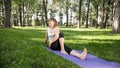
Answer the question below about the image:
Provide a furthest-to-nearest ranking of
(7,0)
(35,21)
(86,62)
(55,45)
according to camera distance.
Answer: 1. (35,21)
2. (7,0)
3. (55,45)
4. (86,62)

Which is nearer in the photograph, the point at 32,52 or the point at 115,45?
the point at 32,52

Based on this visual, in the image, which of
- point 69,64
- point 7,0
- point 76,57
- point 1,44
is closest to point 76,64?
point 69,64

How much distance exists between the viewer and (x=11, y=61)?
29.5 feet

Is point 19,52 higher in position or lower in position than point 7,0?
lower

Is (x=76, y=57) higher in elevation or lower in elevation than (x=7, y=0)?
lower

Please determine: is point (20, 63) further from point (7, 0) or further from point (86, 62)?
→ point (7, 0)

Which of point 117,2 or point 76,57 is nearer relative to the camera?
point 76,57

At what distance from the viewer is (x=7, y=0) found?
102 feet

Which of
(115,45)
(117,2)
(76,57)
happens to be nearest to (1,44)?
(76,57)

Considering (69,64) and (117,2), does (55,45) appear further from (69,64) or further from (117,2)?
(117,2)

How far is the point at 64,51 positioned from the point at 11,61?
2638 mm

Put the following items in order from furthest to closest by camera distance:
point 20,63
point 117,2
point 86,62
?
1. point 117,2
2. point 86,62
3. point 20,63

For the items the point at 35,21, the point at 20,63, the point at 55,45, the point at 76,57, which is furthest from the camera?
the point at 35,21

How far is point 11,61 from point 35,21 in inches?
2909
